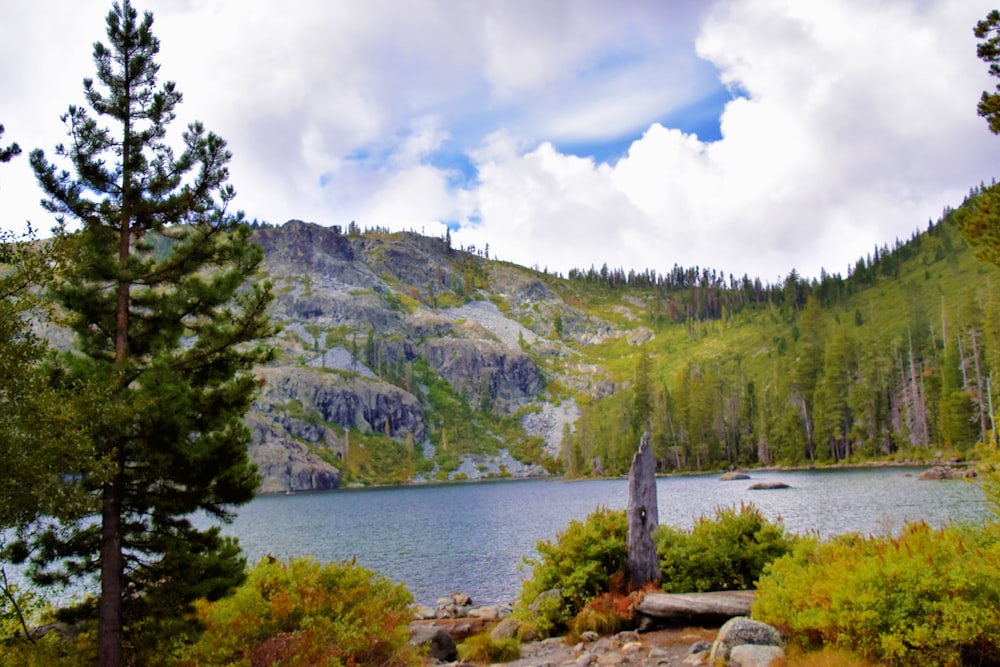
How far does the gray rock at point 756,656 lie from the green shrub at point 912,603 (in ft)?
2.05

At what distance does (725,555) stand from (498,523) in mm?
43462

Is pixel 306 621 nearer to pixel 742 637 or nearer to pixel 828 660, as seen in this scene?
pixel 742 637

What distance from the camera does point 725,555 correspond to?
1648cm

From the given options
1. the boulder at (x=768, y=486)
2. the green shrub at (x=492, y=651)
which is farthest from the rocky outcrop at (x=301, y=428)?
the green shrub at (x=492, y=651)

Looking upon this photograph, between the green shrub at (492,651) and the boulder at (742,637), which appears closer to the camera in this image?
the boulder at (742,637)

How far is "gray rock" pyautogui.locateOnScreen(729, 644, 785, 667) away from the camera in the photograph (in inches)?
398

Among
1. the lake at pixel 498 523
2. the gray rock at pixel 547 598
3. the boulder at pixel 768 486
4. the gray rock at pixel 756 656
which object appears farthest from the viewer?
the boulder at pixel 768 486

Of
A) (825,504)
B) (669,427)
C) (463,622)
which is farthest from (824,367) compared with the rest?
(463,622)

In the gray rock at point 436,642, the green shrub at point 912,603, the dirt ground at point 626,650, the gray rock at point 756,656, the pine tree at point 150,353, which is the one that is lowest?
the gray rock at point 436,642

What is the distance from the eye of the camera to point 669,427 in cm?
13625

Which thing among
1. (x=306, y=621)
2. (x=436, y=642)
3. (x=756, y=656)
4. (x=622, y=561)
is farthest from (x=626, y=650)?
(x=306, y=621)

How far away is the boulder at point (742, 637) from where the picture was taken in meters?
11.0

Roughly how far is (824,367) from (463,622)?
113161 mm

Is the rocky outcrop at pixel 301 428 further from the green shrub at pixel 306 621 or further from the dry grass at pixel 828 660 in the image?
the dry grass at pixel 828 660
